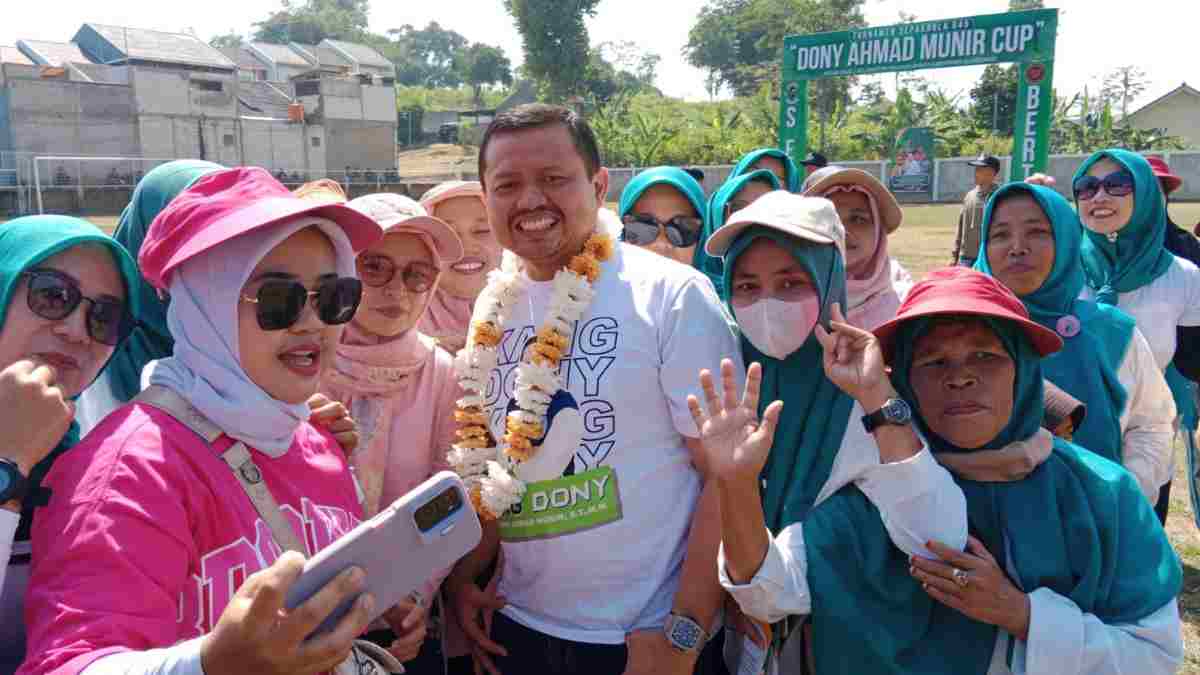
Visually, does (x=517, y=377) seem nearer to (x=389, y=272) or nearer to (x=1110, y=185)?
(x=389, y=272)

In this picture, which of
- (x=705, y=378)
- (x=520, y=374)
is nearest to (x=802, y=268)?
(x=705, y=378)

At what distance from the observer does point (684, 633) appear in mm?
2215

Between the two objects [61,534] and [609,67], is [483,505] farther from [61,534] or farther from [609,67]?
[609,67]

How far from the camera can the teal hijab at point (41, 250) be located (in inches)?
78.4

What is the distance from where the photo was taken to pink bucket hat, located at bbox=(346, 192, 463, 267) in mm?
2744

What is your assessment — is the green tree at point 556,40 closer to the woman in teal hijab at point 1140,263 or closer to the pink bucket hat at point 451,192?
the woman in teal hijab at point 1140,263

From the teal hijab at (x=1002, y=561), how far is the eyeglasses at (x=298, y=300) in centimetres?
123

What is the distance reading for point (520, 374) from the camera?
2438 mm

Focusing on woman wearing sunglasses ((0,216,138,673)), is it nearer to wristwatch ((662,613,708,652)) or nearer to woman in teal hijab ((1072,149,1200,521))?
wristwatch ((662,613,708,652))

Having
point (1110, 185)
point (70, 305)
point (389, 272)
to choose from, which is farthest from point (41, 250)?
point (1110, 185)

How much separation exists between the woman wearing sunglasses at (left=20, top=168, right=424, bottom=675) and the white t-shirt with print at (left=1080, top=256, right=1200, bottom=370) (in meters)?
4.04

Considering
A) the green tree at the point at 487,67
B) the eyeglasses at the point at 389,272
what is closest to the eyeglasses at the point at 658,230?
the eyeglasses at the point at 389,272

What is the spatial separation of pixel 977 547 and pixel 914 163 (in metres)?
31.6

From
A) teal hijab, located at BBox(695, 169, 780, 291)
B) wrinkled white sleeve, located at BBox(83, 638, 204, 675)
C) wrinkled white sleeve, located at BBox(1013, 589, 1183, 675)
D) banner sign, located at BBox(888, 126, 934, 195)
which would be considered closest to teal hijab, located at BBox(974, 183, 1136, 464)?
wrinkled white sleeve, located at BBox(1013, 589, 1183, 675)
